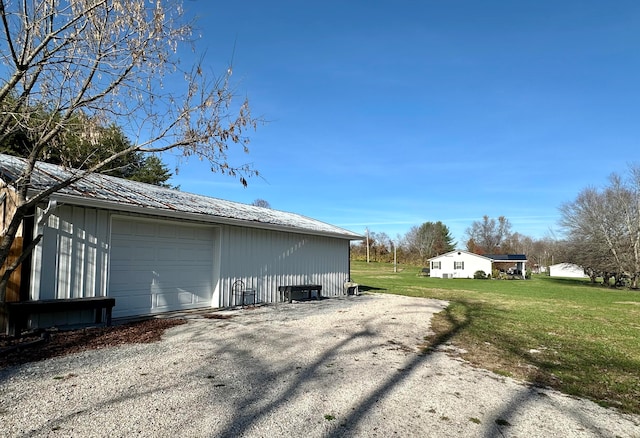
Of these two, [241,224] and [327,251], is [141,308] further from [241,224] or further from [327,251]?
[327,251]

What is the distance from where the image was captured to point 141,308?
29.6ft

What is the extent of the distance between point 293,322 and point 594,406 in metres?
5.80

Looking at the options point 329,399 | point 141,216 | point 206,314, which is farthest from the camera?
point 206,314

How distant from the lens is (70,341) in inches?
245

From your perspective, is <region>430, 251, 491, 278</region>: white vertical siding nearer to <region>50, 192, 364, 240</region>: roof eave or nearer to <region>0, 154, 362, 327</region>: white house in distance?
<region>50, 192, 364, 240</region>: roof eave

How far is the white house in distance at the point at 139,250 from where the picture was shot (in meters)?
7.23

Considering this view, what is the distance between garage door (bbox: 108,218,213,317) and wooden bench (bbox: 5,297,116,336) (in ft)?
2.62

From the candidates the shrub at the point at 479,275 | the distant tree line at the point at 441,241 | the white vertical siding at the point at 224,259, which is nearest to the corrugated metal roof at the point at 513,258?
the shrub at the point at 479,275

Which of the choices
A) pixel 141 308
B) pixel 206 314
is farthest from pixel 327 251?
pixel 141 308

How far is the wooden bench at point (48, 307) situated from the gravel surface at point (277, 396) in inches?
71.9

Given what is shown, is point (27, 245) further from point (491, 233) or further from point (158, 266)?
point (491, 233)

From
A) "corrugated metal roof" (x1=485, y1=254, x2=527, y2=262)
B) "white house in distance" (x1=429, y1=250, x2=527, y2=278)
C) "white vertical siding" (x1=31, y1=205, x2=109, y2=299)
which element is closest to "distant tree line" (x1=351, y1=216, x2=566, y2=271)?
"corrugated metal roof" (x1=485, y1=254, x2=527, y2=262)

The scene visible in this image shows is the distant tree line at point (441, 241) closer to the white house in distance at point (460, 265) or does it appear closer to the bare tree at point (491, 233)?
the bare tree at point (491, 233)

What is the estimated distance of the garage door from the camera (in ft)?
28.2
